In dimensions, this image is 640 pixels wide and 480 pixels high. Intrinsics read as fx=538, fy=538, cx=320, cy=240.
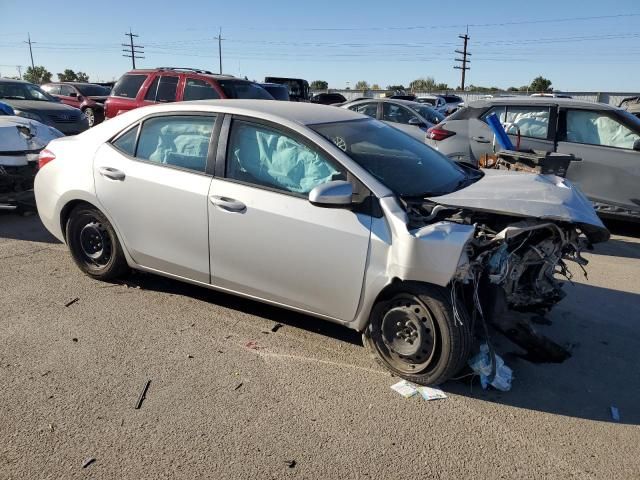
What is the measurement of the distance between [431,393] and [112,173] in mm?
3003

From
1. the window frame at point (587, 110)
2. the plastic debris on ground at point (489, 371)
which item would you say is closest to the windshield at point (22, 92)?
the window frame at point (587, 110)

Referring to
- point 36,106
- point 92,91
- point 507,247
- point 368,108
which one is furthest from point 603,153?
point 92,91

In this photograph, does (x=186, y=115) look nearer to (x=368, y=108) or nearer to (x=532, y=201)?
(x=532, y=201)

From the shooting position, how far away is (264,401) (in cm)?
318

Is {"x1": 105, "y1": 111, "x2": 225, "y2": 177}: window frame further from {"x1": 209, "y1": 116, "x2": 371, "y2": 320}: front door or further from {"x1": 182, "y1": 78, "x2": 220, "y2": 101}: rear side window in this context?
{"x1": 182, "y1": 78, "x2": 220, "y2": 101}: rear side window

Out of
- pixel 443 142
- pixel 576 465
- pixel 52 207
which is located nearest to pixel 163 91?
pixel 443 142

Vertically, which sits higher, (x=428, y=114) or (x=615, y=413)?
(x=428, y=114)

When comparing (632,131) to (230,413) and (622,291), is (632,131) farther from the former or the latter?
(230,413)

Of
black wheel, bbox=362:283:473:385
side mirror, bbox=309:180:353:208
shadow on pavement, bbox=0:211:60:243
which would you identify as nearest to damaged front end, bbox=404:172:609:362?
black wheel, bbox=362:283:473:385

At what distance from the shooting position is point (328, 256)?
3.46 meters

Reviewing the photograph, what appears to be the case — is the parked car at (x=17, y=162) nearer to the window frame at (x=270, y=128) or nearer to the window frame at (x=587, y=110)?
the window frame at (x=270, y=128)

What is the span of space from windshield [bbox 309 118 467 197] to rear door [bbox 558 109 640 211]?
3309 millimetres

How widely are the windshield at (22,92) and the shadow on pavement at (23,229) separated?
7852mm

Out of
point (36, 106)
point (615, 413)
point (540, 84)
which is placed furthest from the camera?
point (540, 84)
